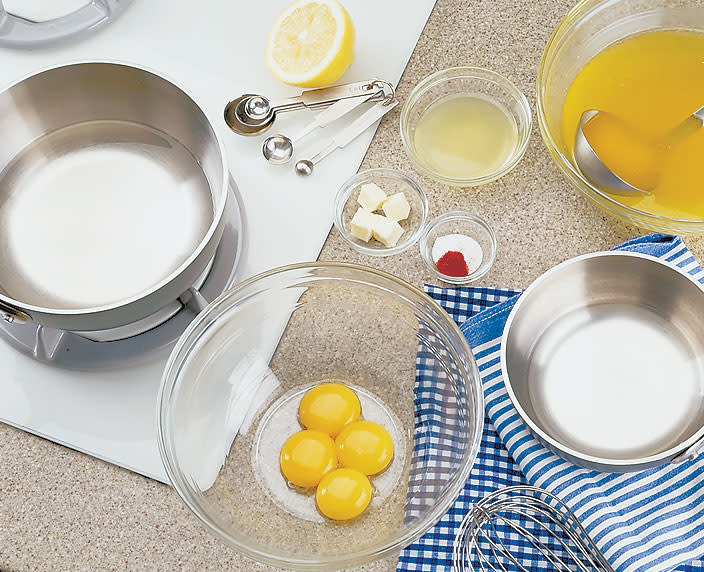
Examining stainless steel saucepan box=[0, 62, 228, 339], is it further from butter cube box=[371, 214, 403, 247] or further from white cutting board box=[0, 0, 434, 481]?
butter cube box=[371, 214, 403, 247]

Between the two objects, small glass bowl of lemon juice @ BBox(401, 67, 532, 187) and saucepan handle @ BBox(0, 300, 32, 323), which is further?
small glass bowl of lemon juice @ BBox(401, 67, 532, 187)

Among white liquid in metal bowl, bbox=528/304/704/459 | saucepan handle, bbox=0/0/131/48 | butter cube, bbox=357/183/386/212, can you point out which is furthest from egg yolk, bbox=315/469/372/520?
saucepan handle, bbox=0/0/131/48

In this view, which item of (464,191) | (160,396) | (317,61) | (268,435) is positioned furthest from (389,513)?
(317,61)

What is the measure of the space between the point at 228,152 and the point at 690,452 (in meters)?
0.67

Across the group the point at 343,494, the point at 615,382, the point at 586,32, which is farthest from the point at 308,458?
the point at 586,32

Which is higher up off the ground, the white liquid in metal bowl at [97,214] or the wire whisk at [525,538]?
the white liquid in metal bowl at [97,214]

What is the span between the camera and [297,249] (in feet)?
3.87

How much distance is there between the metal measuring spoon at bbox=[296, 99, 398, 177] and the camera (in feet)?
3.94

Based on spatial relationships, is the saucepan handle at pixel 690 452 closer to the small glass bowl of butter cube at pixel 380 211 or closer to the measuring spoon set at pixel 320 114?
the small glass bowl of butter cube at pixel 380 211

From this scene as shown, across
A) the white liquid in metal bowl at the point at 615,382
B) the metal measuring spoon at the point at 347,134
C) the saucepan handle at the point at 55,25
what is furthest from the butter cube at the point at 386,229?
the saucepan handle at the point at 55,25

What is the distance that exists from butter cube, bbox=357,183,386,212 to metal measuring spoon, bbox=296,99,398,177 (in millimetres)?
72

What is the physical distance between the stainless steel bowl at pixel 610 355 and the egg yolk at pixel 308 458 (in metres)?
0.22

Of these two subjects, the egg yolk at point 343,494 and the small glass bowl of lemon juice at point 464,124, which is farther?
the small glass bowl of lemon juice at point 464,124

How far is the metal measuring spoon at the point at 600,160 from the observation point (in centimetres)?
109
